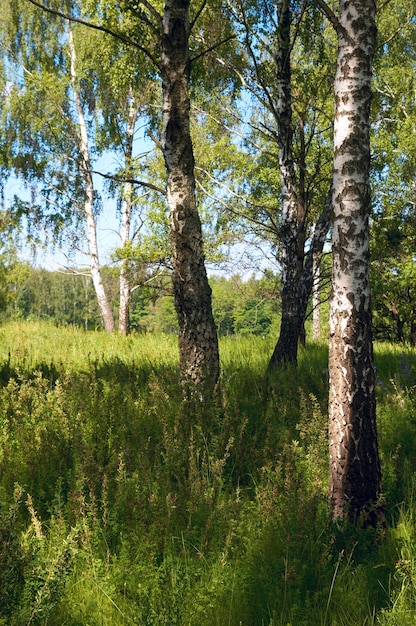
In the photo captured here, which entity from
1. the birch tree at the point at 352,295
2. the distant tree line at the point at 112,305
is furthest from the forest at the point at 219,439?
the distant tree line at the point at 112,305

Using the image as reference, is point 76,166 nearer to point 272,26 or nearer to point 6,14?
point 6,14

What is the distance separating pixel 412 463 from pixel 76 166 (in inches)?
731

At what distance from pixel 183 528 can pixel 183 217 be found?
367 centimetres

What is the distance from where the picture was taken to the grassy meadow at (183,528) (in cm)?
273

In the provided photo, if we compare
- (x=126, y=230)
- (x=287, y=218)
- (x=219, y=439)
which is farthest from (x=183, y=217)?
(x=126, y=230)

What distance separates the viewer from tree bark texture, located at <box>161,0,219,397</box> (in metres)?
6.30

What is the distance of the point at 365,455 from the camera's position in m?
3.62

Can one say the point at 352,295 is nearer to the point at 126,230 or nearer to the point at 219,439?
the point at 219,439

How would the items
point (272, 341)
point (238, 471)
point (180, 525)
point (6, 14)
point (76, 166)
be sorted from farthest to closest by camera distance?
point (6, 14), point (76, 166), point (272, 341), point (238, 471), point (180, 525)

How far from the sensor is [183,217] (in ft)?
20.9

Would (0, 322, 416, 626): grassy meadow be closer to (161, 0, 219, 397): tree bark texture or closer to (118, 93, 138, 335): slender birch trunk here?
(161, 0, 219, 397): tree bark texture

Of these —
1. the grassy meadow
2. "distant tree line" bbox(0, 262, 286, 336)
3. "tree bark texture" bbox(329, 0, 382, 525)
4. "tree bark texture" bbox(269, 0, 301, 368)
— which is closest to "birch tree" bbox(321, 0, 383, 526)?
"tree bark texture" bbox(329, 0, 382, 525)

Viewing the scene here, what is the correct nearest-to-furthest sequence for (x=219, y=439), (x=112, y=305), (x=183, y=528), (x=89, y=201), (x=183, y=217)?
(x=183, y=528) < (x=219, y=439) < (x=183, y=217) < (x=89, y=201) < (x=112, y=305)

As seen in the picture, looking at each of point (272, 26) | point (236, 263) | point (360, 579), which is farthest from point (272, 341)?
point (236, 263)
